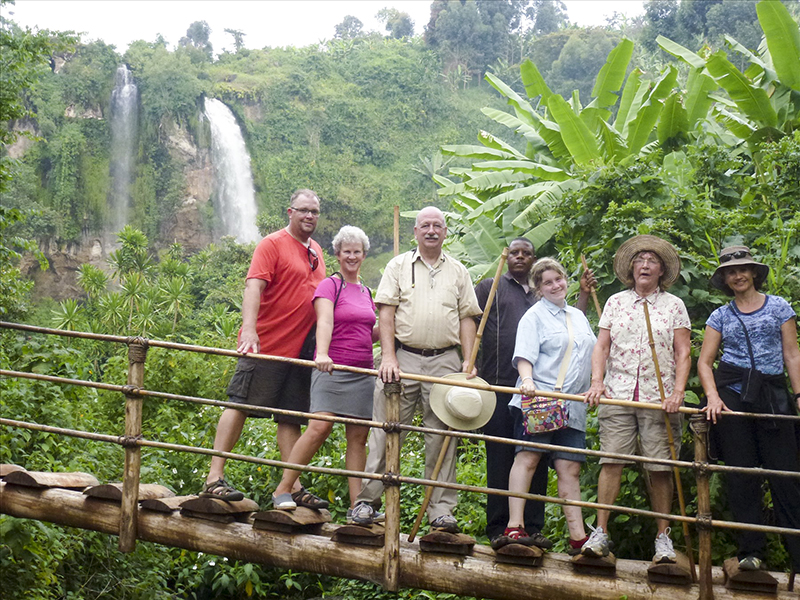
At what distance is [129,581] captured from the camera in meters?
6.14

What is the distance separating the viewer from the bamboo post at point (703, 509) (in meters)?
3.37

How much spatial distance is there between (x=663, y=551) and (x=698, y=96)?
6152mm

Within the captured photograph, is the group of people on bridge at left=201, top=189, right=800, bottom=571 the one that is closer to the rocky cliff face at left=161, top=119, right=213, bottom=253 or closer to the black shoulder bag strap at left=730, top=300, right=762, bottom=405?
the black shoulder bag strap at left=730, top=300, right=762, bottom=405

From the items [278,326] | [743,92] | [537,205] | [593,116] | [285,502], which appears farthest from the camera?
[593,116]

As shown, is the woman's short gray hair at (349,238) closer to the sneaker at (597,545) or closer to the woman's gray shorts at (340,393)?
the woman's gray shorts at (340,393)

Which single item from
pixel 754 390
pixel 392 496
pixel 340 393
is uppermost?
pixel 754 390

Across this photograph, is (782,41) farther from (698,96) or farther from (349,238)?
(349,238)

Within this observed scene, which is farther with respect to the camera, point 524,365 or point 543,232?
point 543,232

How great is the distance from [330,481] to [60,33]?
4824mm

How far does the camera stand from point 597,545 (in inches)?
139

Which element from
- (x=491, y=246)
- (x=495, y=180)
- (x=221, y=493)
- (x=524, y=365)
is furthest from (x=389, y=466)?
(x=495, y=180)

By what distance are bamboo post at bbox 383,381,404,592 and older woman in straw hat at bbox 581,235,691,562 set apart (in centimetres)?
76


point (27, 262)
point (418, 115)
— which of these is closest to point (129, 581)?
point (27, 262)

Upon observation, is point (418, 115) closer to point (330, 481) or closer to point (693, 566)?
point (330, 481)
